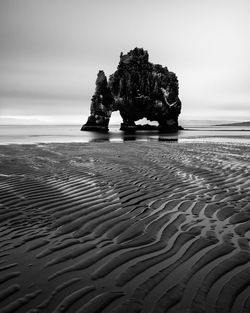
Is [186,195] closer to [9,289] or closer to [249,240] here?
[249,240]

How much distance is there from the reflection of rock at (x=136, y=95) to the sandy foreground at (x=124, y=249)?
292ft

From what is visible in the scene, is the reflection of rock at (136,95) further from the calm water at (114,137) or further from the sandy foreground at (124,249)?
the sandy foreground at (124,249)

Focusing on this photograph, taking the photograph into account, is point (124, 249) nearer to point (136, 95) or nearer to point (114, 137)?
point (114, 137)

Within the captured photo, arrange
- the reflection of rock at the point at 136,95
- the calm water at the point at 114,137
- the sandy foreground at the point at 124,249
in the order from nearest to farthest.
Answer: the sandy foreground at the point at 124,249, the calm water at the point at 114,137, the reflection of rock at the point at 136,95

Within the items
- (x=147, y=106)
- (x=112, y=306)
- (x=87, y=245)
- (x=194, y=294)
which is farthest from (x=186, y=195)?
(x=147, y=106)

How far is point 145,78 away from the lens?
9744 cm

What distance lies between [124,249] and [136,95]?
3680 inches

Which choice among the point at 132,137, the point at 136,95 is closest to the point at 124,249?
the point at 132,137

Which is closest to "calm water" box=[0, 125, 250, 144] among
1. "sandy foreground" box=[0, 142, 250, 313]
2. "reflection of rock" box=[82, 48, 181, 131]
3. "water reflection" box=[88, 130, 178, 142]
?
"water reflection" box=[88, 130, 178, 142]

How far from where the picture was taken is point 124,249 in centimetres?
452

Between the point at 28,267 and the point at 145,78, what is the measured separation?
98.5 meters

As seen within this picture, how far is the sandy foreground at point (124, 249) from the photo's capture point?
3.18 meters

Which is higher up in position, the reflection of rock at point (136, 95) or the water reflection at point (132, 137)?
the reflection of rock at point (136, 95)

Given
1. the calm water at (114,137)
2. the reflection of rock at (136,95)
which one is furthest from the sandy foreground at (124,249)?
the reflection of rock at (136,95)
